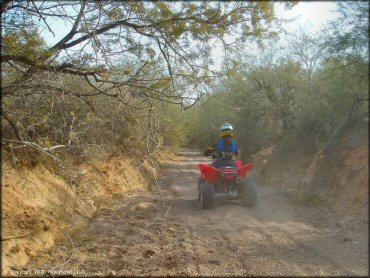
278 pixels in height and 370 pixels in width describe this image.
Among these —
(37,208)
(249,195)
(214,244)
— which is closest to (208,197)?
(249,195)

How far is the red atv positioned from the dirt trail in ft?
0.81

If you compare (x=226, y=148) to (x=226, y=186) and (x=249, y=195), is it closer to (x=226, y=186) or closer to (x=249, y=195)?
(x=226, y=186)

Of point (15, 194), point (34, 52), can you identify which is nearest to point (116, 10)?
point (34, 52)

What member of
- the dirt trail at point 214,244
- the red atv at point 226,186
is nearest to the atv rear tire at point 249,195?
the red atv at point 226,186

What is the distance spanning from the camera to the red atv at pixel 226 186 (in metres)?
8.86

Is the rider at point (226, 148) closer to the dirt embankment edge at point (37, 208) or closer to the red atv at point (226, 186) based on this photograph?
the red atv at point (226, 186)

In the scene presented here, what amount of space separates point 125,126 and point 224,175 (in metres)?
5.08

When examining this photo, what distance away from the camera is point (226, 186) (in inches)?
370

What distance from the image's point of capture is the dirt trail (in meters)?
4.80

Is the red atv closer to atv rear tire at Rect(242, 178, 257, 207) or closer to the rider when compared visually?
atv rear tire at Rect(242, 178, 257, 207)

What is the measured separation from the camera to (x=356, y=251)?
547cm

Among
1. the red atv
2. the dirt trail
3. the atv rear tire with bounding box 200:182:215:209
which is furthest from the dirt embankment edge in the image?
the red atv

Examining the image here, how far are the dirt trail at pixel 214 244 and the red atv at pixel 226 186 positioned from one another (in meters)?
0.25

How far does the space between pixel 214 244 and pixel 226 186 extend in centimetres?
345
